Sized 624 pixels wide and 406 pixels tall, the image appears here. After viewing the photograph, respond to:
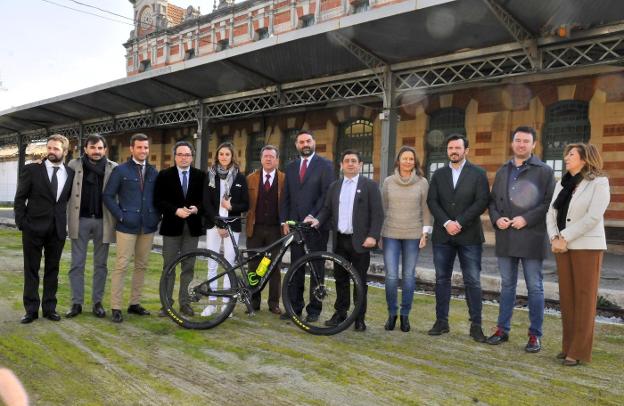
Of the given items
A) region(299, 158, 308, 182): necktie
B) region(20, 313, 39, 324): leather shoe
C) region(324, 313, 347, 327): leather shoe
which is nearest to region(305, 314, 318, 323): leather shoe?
region(324, 313, 347, 327): leather shoe

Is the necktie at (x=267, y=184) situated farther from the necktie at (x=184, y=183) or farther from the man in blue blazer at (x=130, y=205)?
the man in blue blazer at (x=130, y=205)

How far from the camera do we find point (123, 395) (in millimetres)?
2965

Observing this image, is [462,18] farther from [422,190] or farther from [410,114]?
[410,114]

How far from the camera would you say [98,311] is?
4.90 metres

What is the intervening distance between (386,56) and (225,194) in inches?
261

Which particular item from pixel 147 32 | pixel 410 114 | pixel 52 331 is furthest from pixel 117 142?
pixel 52 331

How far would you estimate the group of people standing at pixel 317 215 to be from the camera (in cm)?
422

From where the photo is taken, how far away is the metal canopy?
27.7 feet

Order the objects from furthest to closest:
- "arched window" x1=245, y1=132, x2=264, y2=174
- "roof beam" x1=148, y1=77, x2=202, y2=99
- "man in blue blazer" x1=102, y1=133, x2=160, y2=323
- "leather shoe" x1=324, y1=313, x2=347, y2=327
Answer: "arched window" x1=245, y1=132, x2=264, y2=174
"roof beam" x1=148, y1=77, x2=202, y2=99
"man in blue blazer" x1=102, y1=133, x2=160, y2=323
"leather shoe" x1=324, y1=313, x2=347, y2=327

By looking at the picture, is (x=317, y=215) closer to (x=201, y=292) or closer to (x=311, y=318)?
(x=311, y=318)

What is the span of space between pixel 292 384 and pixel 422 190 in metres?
2.32

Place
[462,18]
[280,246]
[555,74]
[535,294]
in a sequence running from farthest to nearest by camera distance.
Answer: [555,74]
[462,18]
[280,246]
[535,294]

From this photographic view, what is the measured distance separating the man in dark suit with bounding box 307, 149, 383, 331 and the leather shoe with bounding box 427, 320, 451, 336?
65 centimetres

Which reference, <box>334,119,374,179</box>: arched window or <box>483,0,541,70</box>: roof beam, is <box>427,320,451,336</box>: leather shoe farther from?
<box>334,119,374,179</box>: arched window
